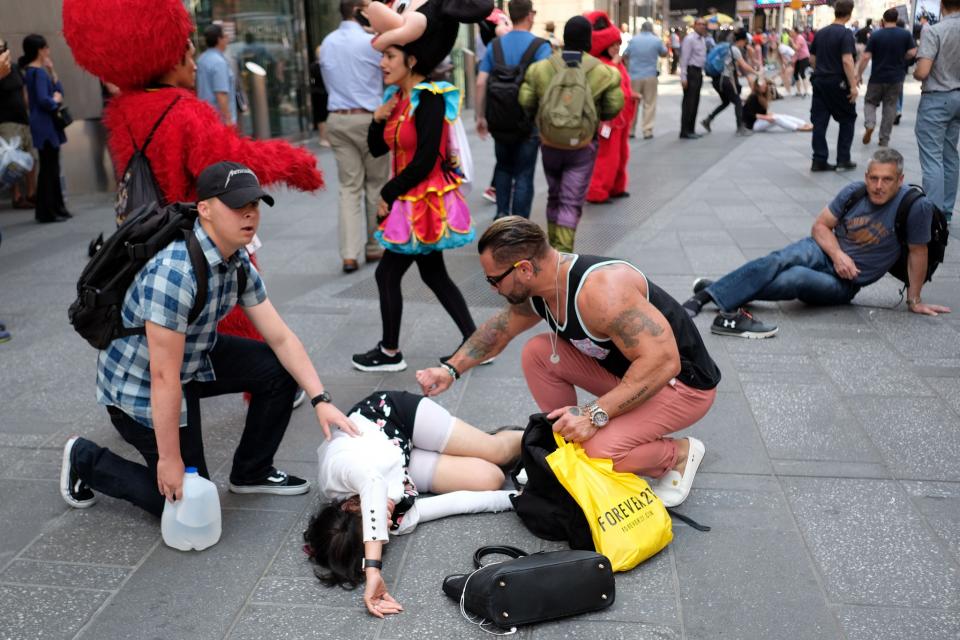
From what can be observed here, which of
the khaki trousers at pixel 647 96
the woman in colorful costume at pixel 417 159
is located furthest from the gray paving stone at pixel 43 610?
the khaki trousers at pixel 647 96

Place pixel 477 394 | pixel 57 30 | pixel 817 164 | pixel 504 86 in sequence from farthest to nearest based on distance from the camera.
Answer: pixel 817 164 → pixel 57 30 → pixel 504 86 → pixel 477 394

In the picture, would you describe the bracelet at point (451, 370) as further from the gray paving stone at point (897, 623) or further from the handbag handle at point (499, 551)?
the gray paving stone at point (897, 623)

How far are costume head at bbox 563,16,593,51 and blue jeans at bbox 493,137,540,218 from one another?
0.87 m

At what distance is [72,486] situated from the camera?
3535 mm

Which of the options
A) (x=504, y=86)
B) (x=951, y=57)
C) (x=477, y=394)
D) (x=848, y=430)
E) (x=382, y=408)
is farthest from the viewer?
(x=951, y=57)

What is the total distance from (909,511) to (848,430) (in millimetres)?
725

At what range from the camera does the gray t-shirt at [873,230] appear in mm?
5293

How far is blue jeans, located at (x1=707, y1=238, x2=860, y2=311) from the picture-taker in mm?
5590

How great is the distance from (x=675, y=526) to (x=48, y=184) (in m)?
7.79

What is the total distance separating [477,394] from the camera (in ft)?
15.0

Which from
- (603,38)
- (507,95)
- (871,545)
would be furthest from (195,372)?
(603,38)

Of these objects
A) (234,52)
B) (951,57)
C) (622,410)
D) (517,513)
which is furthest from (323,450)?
(234,52)

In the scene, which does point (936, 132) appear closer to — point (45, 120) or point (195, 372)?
point (195, 372)

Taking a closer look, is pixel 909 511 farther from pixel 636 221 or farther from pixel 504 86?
pixel 636 221
